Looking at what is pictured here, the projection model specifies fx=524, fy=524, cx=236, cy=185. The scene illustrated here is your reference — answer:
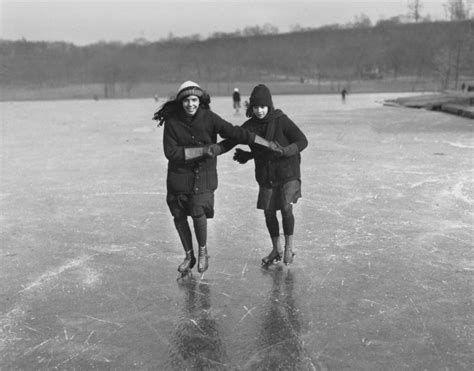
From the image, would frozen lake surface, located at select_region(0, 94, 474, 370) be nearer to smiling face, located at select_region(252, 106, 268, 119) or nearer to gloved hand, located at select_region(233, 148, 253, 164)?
gloved hand, located at select_region(233, 148, 253, 164)

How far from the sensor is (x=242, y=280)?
14.3ft

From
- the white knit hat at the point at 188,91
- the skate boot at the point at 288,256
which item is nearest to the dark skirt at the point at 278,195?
the skate boot at the point at 288,256

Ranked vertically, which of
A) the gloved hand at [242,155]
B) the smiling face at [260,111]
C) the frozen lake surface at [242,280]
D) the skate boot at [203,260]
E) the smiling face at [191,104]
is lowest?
the frozen lake surface at [242,280]

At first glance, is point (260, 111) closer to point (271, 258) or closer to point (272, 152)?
point (272, 152)

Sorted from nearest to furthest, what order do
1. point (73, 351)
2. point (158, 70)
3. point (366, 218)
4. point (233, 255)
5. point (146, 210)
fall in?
point (73, 351), point (233, 255), point (366, 218), point (146, 210), point (158, 70)

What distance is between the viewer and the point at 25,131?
756 inches

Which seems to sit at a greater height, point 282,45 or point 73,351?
point 282,45

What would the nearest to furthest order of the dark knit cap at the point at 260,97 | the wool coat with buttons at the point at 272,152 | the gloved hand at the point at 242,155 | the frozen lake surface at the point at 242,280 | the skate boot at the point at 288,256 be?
the frozen lake surface at the point at 242,280, the dark knit cap at the point at 260,97, the wool coat with buttons at the point at 272,152, the gloved hand at the point at 242,155, the skate boot at the point at 288,256

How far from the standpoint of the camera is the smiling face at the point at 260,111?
413 centimetres

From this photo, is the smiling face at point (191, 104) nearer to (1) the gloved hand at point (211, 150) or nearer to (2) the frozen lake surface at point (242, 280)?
(1) the gloved hand at point (211, 150)

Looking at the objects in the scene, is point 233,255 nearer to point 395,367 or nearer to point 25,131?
point 395,367

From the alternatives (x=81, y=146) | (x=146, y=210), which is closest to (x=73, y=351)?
(x=146, y=210)

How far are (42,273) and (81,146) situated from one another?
9.77 metres

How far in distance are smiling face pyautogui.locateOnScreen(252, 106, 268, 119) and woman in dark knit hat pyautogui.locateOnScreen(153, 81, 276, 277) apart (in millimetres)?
255
